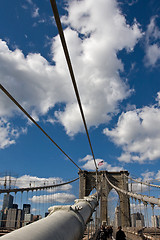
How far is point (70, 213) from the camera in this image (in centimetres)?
301

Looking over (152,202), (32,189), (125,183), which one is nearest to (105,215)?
(125,183)

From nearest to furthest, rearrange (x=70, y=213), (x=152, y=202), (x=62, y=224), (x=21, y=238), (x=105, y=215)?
(x=21, y=238) → (x=62, y=224) → (x=70, y=213) → (x=152, y=202) → (x=105, y=215)

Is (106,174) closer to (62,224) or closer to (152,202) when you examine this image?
(152,202)

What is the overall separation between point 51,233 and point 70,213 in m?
1.14

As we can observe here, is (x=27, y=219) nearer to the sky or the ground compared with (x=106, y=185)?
nearer to the ground

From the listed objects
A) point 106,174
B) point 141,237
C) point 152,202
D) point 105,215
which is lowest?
point 105,215

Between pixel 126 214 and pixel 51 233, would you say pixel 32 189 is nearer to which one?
pixel 51 233

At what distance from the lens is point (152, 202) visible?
9.30 meters

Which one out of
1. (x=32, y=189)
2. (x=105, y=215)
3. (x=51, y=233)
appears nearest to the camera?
(x=51, y=233)

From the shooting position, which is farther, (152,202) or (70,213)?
(152,202)

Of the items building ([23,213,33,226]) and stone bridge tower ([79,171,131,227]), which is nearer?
building ([23,213,33,226])

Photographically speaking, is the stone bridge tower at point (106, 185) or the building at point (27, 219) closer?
the building at point (27, 219)

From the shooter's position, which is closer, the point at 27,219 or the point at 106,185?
the point at 27,219

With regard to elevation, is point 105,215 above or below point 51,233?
below
